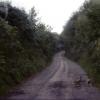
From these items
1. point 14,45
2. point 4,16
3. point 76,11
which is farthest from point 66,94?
point 76,11

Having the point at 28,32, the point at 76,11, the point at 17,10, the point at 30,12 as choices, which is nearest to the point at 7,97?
the point at 17,10

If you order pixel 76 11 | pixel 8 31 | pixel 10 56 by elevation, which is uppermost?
pixel 76 11

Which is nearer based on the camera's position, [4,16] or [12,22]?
[4,16]

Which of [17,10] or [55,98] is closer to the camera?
[55,98]

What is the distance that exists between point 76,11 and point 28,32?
33525 millimetres

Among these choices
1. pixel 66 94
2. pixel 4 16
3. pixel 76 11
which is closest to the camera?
pixel 66 94

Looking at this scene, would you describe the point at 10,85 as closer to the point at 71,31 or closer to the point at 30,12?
the point at 30,12

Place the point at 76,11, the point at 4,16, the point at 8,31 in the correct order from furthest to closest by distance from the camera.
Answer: the point at 76,11
the point at 4,16
the point at 8,31

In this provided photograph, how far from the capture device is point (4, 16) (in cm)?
3084

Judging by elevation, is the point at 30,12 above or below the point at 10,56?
above

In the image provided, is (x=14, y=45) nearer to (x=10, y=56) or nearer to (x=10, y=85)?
(x=10, y=56)

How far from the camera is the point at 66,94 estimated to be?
17438mm

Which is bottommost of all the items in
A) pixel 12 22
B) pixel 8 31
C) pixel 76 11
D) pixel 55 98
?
pixel 55 98

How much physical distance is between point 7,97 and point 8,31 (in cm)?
767
